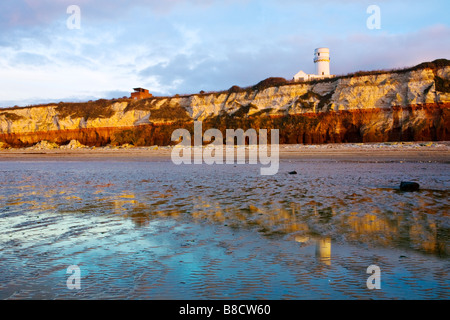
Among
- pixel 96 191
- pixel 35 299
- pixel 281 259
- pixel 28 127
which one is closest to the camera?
pixel 35 299

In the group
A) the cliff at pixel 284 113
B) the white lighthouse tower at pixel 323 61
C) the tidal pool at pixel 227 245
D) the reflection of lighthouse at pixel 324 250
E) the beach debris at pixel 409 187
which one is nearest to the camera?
the tidal pool at pixel 227 245

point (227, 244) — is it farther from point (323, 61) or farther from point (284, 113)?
point (323, 61)

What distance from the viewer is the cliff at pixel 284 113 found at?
109 ft

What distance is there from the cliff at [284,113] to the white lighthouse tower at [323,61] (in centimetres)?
1046

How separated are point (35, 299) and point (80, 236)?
224 centimetres

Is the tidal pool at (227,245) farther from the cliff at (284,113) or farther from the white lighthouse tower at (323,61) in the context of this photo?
the white lighthouse tower at (323,61)

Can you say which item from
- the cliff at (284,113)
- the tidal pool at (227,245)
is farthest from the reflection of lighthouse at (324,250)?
the cliff at (284,113)

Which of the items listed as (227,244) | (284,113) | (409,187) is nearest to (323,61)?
(284,113)

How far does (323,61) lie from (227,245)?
54.1 meters

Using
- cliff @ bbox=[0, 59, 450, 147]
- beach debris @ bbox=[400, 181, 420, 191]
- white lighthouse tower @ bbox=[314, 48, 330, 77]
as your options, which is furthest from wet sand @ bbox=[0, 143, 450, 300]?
white lighthouse tower @ bbox=[314, 48, 330, 77]

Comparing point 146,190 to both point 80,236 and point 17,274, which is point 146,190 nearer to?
point 80,236

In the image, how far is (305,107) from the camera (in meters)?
39.8

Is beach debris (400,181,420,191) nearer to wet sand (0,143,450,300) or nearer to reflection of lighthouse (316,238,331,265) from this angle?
wet sand (0,143,450,300)
